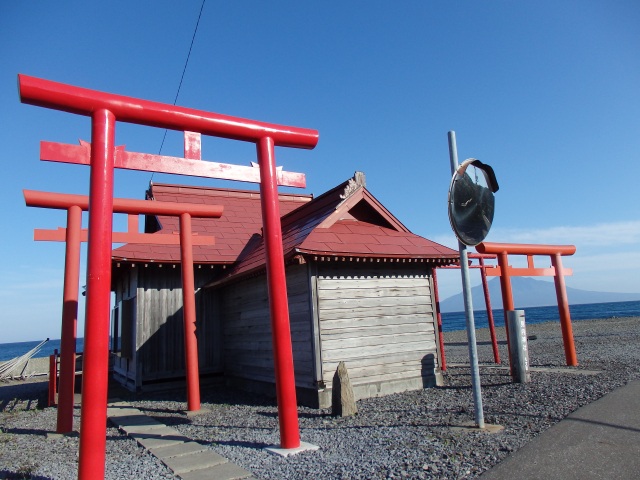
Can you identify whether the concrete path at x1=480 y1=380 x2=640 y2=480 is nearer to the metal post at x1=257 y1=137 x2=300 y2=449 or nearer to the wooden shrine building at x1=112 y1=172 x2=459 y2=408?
the metal post at x1=257 y1=137 x2=300 y2=449

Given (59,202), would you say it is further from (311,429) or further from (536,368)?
(536,368)

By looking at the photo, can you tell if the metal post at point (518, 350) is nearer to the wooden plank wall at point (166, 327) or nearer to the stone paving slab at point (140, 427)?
the stone paving slab at point (140, 427)

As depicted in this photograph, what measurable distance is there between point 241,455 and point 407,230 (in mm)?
7003

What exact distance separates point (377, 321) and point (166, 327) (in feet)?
19.8

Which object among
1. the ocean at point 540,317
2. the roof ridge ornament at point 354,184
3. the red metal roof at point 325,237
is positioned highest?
the roof ridge ornament at point 354,184

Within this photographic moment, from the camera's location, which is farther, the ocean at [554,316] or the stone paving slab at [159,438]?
the ocean at [554,316]

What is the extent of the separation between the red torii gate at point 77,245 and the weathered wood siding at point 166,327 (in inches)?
118

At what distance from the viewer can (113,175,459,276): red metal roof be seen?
8.79 m


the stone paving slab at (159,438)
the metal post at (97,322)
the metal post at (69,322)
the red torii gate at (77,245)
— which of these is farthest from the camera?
the red torii gate at (77,245)

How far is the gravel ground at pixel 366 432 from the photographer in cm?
446

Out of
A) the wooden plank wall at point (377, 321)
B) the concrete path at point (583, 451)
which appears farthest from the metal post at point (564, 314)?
the concrete path at point (583, 451)

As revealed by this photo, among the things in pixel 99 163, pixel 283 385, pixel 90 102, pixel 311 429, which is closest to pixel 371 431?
pixel 311 429

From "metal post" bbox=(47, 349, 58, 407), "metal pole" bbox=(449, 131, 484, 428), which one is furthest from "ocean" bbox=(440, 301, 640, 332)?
"metal pole" bbox=(449, 131, 484, 428)

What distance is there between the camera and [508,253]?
35.1ft
